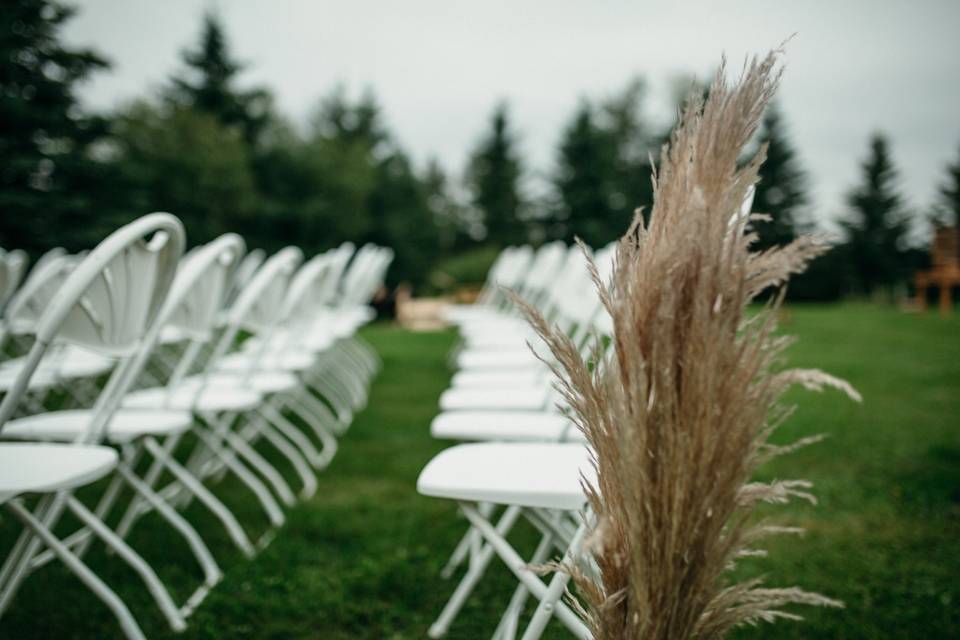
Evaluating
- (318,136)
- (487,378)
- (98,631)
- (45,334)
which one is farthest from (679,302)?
(318,136)

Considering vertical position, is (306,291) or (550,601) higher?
(306,291)

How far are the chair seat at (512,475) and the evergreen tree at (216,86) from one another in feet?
92.8

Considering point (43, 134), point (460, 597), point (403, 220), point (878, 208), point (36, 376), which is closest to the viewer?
point (460, 597)

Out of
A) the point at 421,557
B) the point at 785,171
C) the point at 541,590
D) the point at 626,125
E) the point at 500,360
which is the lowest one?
the point at 421,557

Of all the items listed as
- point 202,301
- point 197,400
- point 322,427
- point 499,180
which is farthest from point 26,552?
point 499,180

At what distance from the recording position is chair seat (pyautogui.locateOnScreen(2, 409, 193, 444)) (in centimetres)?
192

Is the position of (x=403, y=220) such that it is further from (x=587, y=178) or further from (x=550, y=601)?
(x=550, y=601)

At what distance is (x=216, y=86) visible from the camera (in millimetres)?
26500

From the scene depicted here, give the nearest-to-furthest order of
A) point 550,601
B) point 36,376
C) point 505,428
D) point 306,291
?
1. point 550,601
2. point 505,428
3. point 36,376
4. point 306,291

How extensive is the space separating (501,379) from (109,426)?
5.55 ft

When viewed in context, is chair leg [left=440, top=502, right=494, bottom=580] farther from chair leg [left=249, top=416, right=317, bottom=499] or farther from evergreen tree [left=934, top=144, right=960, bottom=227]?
evergreen tree [left=934, top=144, right=960, bottom=227]

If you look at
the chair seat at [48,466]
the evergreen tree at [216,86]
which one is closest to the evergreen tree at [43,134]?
the evergreen tree at [216,86]

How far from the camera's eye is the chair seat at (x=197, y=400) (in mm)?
2357

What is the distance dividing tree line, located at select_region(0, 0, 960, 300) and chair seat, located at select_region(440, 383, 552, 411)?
24.4 feet
